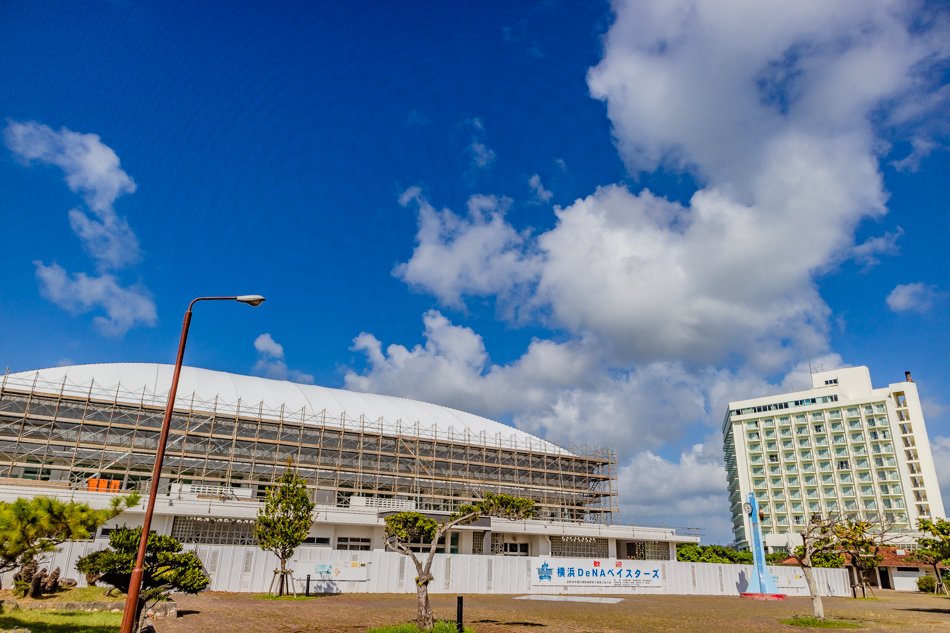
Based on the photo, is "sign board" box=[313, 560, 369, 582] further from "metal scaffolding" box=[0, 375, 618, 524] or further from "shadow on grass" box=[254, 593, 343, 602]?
"metal scaffolding" box=[0, 375, 618, 524]

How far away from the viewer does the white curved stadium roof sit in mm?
55906

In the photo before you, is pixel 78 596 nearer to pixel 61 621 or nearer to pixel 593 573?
pixel 61 621

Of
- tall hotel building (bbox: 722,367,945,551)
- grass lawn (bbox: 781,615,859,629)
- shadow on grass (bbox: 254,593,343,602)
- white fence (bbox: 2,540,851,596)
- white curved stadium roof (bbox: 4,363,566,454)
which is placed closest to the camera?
grass lawn (bbox: 781,615,859,629)

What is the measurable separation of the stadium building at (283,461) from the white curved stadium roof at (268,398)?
23 cm

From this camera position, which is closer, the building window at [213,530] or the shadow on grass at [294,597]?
the shadow on grass at [294,597]

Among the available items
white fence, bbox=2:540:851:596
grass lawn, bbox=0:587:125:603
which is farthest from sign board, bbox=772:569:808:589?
grass lawn, bbox=0:587:125:603

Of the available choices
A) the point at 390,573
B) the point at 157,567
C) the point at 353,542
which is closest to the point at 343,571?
A: the point at 390,573

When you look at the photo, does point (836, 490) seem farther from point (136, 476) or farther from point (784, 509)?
point (136, 476)

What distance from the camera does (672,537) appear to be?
59219mm

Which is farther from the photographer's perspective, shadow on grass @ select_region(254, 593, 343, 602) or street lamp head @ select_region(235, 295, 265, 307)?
shadow on grass @ select_region(254, 593, 343, 602)

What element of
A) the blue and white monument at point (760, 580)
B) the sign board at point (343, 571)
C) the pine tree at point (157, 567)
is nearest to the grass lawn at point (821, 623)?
the blue and white monument at point (760, 580)

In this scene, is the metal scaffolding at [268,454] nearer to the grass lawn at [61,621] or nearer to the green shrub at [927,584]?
the grass lawn at [61,621]

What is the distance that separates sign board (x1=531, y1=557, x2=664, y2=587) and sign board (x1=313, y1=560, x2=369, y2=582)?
10.7m

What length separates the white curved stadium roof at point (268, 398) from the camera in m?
55.9
